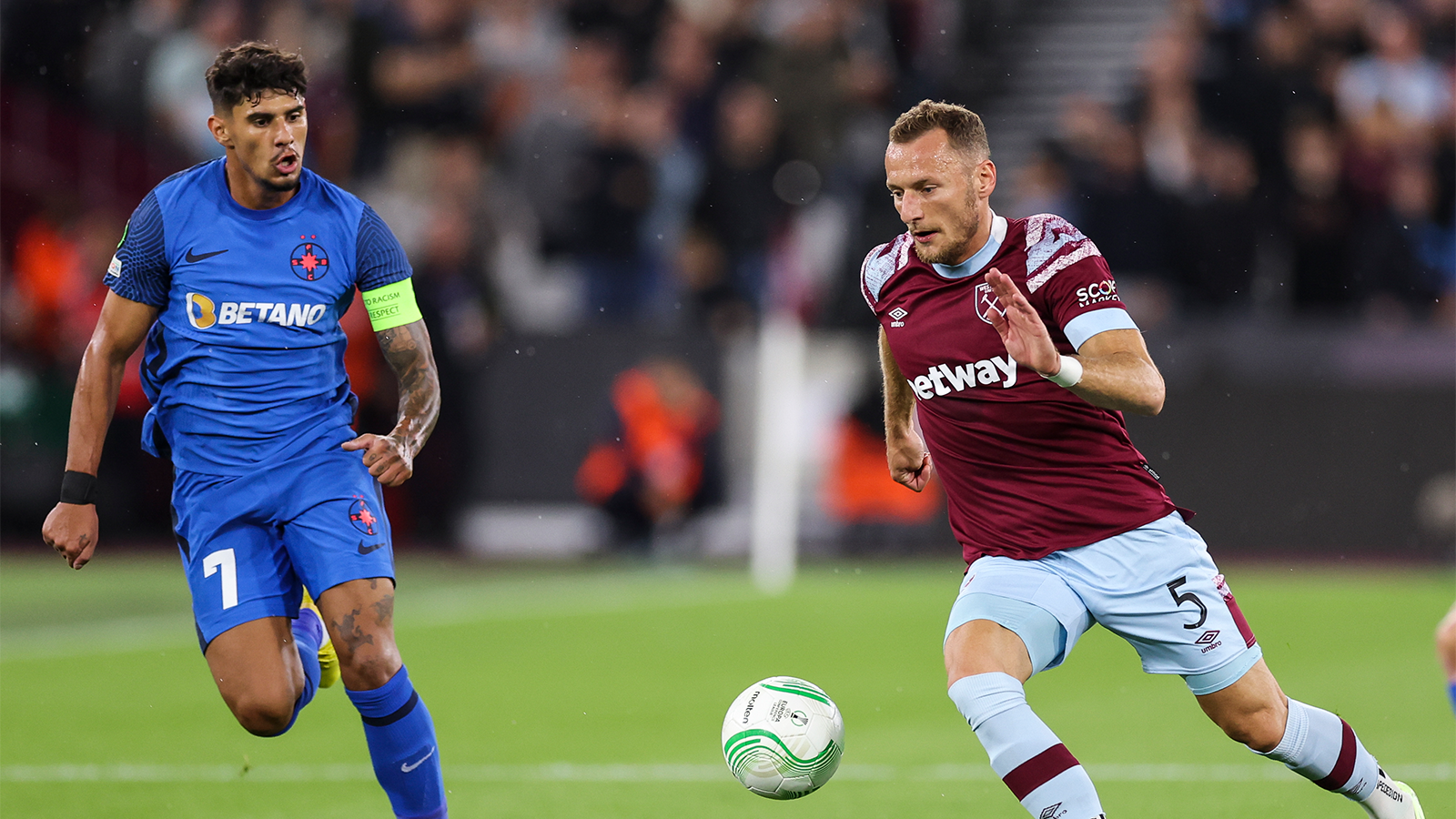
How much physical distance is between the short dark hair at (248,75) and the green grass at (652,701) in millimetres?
2477

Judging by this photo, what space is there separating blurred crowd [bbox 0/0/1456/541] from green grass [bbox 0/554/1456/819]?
2.33 m

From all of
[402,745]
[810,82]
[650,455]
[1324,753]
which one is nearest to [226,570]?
[402,745]

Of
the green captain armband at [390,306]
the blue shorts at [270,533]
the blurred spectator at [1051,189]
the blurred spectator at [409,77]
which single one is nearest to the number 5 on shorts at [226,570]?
the blue shorts at [270,533]

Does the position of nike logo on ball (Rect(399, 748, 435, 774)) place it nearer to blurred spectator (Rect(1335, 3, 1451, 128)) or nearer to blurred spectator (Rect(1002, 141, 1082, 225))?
blurred spectator (Rect(1002, 141, 1082, 225))

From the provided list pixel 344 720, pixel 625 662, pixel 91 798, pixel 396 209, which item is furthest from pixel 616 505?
pixel 91 798

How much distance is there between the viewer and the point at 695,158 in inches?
634

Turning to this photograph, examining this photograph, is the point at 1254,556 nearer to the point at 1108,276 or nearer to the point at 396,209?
the point at 396,209

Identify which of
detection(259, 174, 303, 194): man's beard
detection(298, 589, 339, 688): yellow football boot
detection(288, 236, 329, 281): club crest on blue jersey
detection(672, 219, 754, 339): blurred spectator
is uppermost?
detection(259, 174, 303, 194): man's beard

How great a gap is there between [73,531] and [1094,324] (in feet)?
9.63

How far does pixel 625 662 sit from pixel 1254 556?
604 centimetres

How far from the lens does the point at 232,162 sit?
5.65 m

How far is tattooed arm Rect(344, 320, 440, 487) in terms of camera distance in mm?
5535

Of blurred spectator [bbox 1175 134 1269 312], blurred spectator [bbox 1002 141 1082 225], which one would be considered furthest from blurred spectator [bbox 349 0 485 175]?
blurred spectator [bbox 1175 134 1269 312]

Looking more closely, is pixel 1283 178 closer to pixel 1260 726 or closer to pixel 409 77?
pixel 409 77
